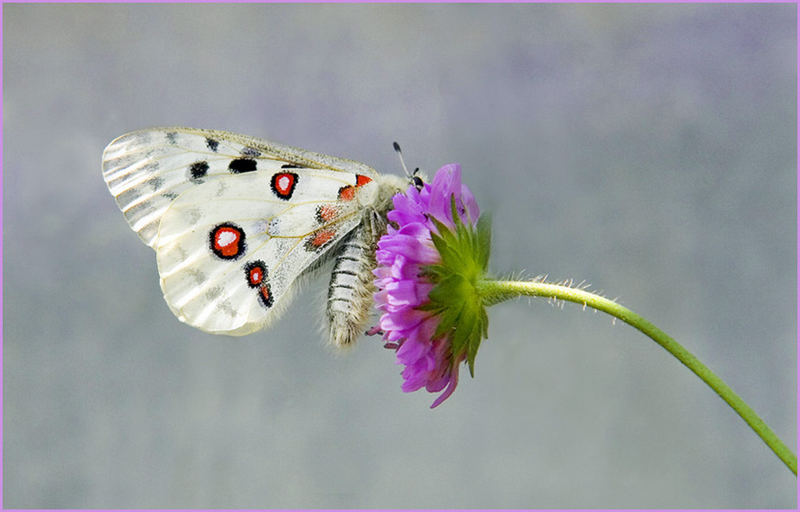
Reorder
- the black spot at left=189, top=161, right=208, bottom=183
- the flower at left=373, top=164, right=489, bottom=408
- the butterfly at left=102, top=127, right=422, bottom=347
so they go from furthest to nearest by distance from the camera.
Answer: the black spot at left=189, top=161, right=208, bottom=183, the butterfly at left=102, top=127, right=422, bottom=347, the flower at left=373, top=164, right=489, bottom=408

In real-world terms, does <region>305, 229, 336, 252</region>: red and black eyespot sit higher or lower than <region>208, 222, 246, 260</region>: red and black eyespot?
higher

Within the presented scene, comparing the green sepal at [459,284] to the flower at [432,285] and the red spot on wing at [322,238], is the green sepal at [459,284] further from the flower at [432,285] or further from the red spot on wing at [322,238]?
the red spot on wing at [322,238]

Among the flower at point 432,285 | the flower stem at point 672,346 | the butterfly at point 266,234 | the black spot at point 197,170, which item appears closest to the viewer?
the flower stem at point 672,346

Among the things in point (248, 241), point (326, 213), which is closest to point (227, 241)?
point (248, 241)

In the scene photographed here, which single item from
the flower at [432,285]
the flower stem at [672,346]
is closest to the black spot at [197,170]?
the flower at [432,285]

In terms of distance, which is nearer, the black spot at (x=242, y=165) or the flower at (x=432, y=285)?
the flower at (x=432, y=285)

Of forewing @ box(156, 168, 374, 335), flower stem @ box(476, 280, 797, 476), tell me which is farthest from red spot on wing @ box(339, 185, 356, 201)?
flower stem @ box(476, 280, 797, 476)

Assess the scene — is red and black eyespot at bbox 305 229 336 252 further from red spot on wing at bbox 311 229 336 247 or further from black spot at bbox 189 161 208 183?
black spot at bbox 189 161 208 183

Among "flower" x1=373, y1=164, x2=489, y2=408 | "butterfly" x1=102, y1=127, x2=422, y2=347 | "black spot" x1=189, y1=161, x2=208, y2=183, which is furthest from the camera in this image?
"black spot" x1=189, y1=161, x2=208, y2=183
